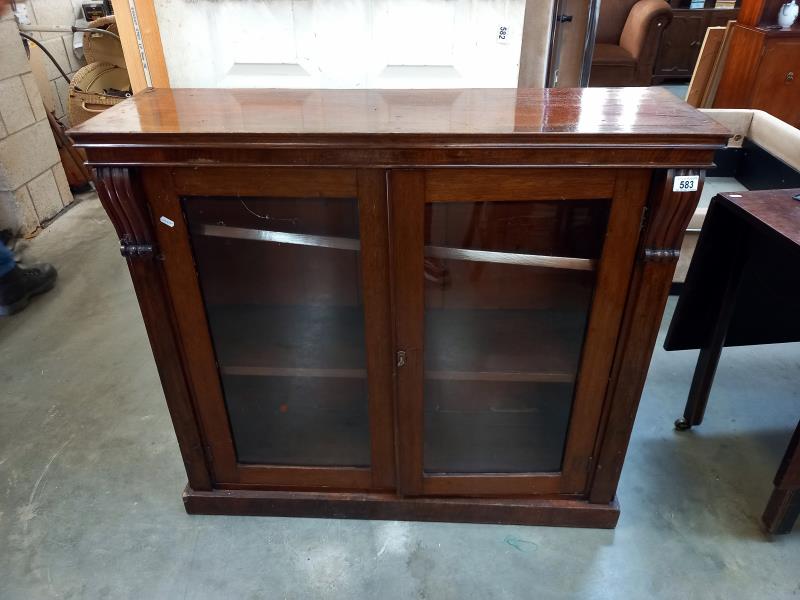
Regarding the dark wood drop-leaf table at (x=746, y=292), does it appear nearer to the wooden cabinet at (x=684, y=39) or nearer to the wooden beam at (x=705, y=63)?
the wooden beam at (x=705, y=63)

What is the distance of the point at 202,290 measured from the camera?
1147 millimetres

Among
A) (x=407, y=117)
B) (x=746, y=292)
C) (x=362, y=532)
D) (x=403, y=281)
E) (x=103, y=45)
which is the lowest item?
(x=362, y=532)

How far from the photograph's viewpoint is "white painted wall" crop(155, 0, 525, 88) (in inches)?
54.7

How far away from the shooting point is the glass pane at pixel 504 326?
3.52 feet

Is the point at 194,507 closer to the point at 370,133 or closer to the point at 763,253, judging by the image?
the point at 370,133

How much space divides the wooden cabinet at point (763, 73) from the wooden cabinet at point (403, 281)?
319 centimetres

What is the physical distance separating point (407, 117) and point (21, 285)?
201 centimetres

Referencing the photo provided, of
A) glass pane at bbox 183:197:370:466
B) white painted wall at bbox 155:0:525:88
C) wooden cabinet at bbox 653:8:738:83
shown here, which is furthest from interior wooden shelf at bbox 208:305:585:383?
wooden cabinet at bbox 653:8:738:83

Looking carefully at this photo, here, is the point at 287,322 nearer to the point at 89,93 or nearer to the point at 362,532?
the point at 362,532

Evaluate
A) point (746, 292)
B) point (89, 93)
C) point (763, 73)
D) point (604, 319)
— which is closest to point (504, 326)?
point (604, 319)

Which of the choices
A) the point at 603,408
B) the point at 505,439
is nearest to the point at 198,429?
the point at 505,439

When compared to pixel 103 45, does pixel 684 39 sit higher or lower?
lower

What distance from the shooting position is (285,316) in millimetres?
1255

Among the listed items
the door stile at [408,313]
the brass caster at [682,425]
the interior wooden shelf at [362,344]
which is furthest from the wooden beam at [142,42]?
the brass caster at [682,425]
